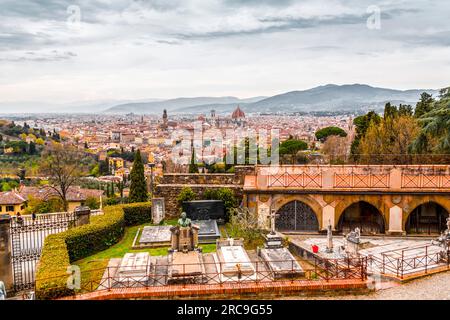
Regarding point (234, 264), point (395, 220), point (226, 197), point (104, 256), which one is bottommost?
point (104, 256)

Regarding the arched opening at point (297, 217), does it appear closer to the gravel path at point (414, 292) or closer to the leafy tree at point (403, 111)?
the gravel path at point (414, 292)

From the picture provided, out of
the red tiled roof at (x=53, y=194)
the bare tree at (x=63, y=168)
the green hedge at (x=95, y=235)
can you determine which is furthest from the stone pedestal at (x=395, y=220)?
the red tiled roof at (x=53, y=194)

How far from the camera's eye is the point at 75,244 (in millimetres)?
16938

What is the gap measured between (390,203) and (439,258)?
4964 mm

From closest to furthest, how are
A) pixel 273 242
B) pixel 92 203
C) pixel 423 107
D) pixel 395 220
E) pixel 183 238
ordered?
1. pixel 183 238
2. pixel 273 242
3. pixel 395 220
4. pixel 423 107
5. pixel 92 203

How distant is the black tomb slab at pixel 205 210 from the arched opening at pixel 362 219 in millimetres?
5594

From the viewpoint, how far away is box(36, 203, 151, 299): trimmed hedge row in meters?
12.0

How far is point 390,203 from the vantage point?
19156 millimetres

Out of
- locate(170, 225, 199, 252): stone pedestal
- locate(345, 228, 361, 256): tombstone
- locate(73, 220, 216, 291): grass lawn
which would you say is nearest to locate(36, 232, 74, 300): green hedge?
locate(73, 220, 216, 291): grass lawn

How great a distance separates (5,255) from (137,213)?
26.7 ft

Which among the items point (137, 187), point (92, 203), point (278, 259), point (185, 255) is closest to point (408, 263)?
point (278, 259)

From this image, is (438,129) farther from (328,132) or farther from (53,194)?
(328,132)

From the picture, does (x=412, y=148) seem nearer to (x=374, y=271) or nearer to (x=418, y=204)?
(x=418, y=204)

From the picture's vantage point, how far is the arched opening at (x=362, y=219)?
19.5m
